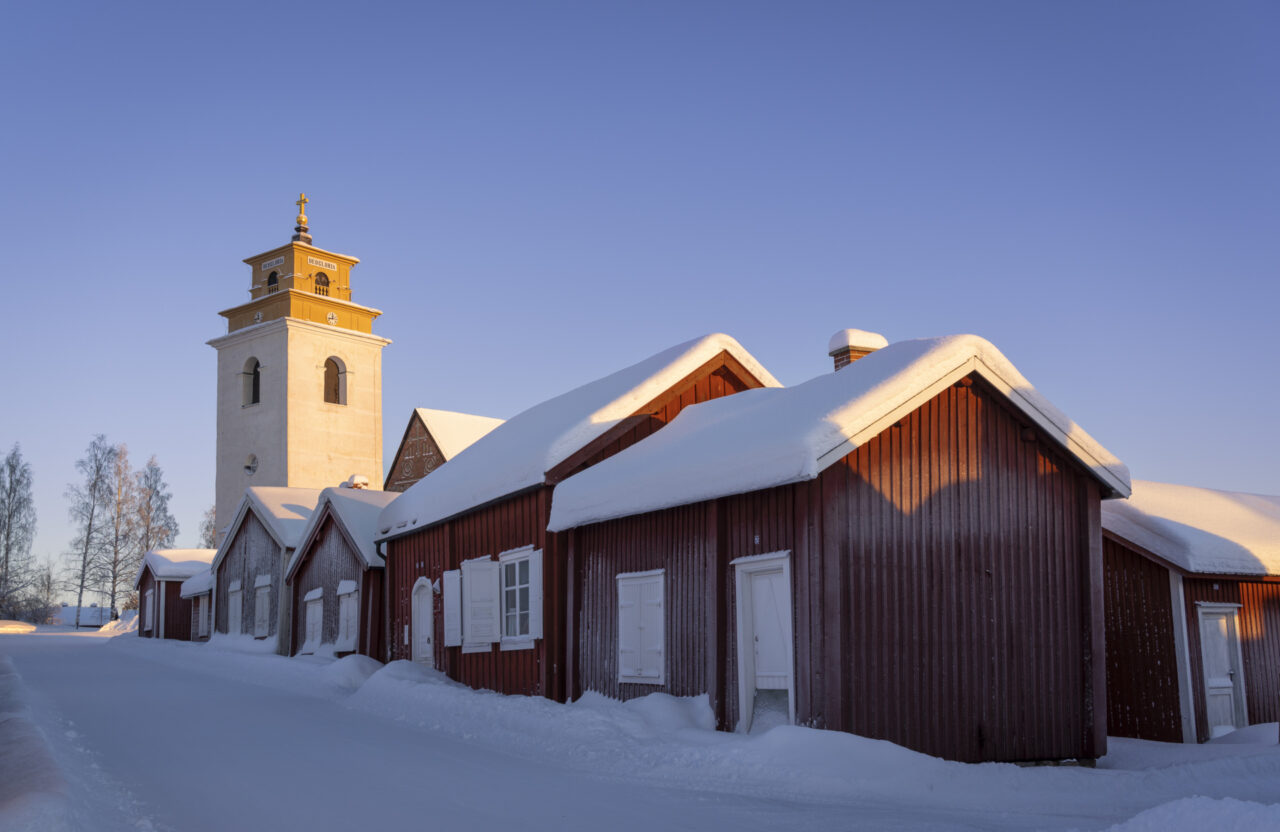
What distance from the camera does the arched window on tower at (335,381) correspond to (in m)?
55.2

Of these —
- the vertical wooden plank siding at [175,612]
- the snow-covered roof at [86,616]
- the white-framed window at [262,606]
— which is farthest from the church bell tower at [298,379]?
the white-framed window at [262,606]

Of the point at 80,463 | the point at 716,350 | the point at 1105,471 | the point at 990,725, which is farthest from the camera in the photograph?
the point at 80,463

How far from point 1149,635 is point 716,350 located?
7517 millimetres

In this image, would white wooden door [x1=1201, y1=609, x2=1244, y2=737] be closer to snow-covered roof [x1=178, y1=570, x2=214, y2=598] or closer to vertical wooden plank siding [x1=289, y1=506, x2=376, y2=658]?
vertical wooden plank siding [x1=289, y1=506, x2=376, y2=658]

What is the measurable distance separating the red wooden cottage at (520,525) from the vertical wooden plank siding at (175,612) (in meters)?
24.2

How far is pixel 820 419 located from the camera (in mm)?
11492

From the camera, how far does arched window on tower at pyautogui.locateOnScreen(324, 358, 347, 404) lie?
181ft

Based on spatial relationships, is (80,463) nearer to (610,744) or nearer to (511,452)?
(511,452)

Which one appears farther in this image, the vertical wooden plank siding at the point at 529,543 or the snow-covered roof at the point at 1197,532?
the vertical wooden plank siding at the point at 529,543

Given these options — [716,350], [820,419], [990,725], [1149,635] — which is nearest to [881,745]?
[990,725]

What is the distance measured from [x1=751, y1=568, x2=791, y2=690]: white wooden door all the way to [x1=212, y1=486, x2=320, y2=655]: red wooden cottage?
18620 millimetres

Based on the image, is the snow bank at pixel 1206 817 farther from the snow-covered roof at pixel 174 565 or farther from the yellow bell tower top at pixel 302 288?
the yellow bell tower top at pixel 302 288

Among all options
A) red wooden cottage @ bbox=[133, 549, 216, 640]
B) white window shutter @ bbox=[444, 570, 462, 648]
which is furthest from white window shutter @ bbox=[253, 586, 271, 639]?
white window shutter @ bbox=[444, 570, 462, 648]

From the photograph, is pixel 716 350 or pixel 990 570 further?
pixel 716 350
